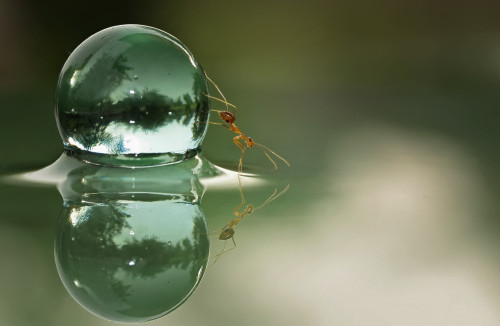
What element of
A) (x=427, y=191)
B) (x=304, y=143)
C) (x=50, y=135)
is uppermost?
(x=427, y=191)

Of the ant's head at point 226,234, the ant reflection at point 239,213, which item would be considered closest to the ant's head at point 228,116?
the ant reflection at point 239,213

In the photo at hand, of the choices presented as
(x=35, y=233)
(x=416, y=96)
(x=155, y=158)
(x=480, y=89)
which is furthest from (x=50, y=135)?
(x=480, y=89)

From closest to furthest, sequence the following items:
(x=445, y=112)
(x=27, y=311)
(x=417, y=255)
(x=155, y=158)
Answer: (x=27, y=311) → (x=417, y=255) → (x=155, y=158) → (x=445, y=112)

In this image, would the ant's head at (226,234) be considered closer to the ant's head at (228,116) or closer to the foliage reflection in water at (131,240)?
the foliage reflection in water at (131,240)

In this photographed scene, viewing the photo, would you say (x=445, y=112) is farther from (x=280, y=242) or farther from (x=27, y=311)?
(x=27, y=311)

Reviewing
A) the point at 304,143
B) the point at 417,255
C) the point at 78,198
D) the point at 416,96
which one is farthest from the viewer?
the point at 416,96

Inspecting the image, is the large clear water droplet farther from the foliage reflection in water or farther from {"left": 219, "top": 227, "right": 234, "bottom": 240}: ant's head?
{"left": 219, "top": 227, "right": 234, "bottom": 240}: ant's head

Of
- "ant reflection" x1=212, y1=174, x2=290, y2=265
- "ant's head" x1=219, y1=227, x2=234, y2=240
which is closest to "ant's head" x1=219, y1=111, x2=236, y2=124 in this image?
"ant reflection" x1=212, y1=174, x2=290, y2=265
